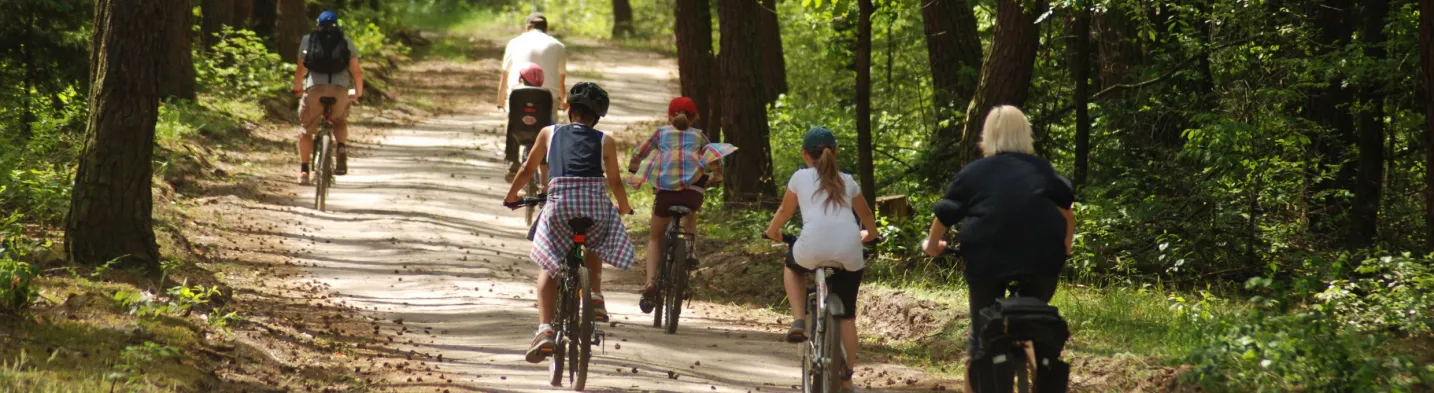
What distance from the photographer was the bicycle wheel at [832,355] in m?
7.08

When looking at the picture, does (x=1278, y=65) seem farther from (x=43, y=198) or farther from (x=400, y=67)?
(x=400, y=67)

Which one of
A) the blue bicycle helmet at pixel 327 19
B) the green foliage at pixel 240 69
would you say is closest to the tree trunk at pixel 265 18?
the green foliage at pixel 240 69

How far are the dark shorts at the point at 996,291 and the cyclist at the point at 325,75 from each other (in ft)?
29.4

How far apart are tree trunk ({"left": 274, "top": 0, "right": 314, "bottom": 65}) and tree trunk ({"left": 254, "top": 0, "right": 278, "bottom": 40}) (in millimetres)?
318

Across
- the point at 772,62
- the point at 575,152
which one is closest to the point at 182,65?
the point at 772,62

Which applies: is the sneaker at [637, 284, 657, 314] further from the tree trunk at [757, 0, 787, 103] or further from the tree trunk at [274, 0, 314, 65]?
the tree trunk at [274, 0, 314, 65]

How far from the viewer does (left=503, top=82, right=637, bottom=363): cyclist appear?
778cm

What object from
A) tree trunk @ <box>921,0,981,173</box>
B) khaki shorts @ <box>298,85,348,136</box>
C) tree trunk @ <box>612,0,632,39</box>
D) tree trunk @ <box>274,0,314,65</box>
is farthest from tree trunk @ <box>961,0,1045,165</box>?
tree trunk @ <box>612,0,632,39</box>

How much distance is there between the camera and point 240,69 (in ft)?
73.0

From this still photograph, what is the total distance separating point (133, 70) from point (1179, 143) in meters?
9.80

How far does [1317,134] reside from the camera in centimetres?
1315

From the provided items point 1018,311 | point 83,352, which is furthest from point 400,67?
point 1018,311

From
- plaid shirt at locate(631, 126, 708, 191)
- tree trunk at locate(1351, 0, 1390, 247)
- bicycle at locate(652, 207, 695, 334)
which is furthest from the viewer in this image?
tree trunk at locate(1351, 0, 1390, 247)

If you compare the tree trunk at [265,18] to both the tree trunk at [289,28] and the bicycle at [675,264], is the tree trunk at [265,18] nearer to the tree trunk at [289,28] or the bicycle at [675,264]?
the tree trunk at [289,28]
